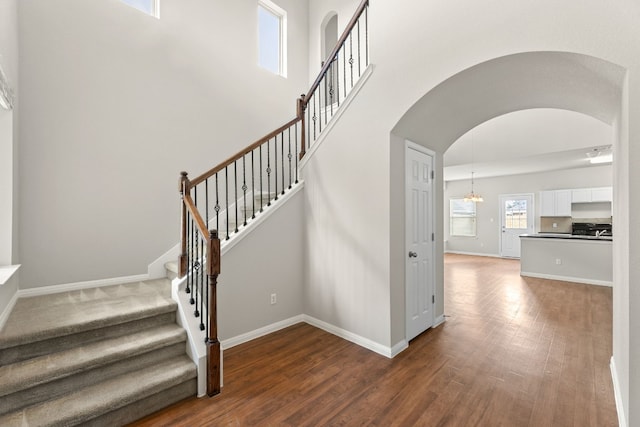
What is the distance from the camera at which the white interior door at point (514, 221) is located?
921cm

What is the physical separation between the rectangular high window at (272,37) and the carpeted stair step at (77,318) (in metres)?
4.24

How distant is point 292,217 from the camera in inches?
150

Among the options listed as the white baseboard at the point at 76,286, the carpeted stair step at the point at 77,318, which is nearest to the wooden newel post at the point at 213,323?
the carpeted stair step at the point at 77,318

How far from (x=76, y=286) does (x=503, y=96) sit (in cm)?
504

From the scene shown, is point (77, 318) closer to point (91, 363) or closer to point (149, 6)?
point (91, 363)

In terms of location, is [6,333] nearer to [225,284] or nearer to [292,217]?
[225,284]

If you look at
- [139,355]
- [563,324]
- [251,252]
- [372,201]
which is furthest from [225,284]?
[563,324]

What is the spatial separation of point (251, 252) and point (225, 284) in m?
0.45

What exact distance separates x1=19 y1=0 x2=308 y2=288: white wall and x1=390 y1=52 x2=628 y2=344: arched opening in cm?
286

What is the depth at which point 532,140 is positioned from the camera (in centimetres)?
597

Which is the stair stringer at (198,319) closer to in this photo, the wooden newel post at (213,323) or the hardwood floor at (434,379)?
the wooden newel post at (213,323)

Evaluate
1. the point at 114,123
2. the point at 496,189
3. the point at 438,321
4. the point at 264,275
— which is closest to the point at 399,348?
the point at 438,321

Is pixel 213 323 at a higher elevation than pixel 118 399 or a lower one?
higher

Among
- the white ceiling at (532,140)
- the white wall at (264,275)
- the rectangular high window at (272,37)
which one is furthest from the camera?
the white ceiling at (532,140)
